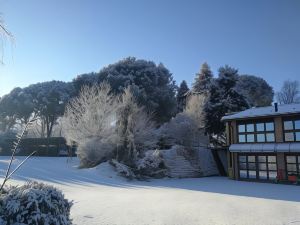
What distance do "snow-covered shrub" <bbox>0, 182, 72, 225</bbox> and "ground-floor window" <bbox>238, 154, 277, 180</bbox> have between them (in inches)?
735

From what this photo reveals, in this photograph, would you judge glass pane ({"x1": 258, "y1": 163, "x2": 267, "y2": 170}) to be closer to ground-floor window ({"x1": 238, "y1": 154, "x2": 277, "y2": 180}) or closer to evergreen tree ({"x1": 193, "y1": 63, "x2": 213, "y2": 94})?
ground-floor window ({"x1": 238, "y1": 154, "x2": 277, "y2": 180})

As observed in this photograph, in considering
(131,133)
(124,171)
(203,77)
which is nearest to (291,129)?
(131,133)

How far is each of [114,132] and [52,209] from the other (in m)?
17.4

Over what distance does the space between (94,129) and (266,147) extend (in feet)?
41.8

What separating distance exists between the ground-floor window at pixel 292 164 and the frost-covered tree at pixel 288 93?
30635 millimetres

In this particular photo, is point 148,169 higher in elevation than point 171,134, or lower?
lower

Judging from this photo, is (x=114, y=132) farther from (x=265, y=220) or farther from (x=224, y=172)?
(x=265, y=220)

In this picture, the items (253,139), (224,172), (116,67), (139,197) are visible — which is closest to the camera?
(139,197)

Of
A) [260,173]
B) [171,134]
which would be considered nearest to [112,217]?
[260,173]

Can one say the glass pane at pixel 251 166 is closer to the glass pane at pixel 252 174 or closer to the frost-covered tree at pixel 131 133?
the glass pane at pixel 252 174

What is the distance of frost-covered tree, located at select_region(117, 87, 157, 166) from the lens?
22750 millimetres

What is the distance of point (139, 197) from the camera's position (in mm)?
13305

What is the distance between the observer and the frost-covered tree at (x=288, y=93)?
48772 mm

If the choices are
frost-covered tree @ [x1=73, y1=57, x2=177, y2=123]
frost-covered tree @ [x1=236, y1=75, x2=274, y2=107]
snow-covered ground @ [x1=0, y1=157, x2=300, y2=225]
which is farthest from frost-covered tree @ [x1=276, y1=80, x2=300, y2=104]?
snow-covered ground @ [x1=0, y1=157, x2=300, y2=225]
